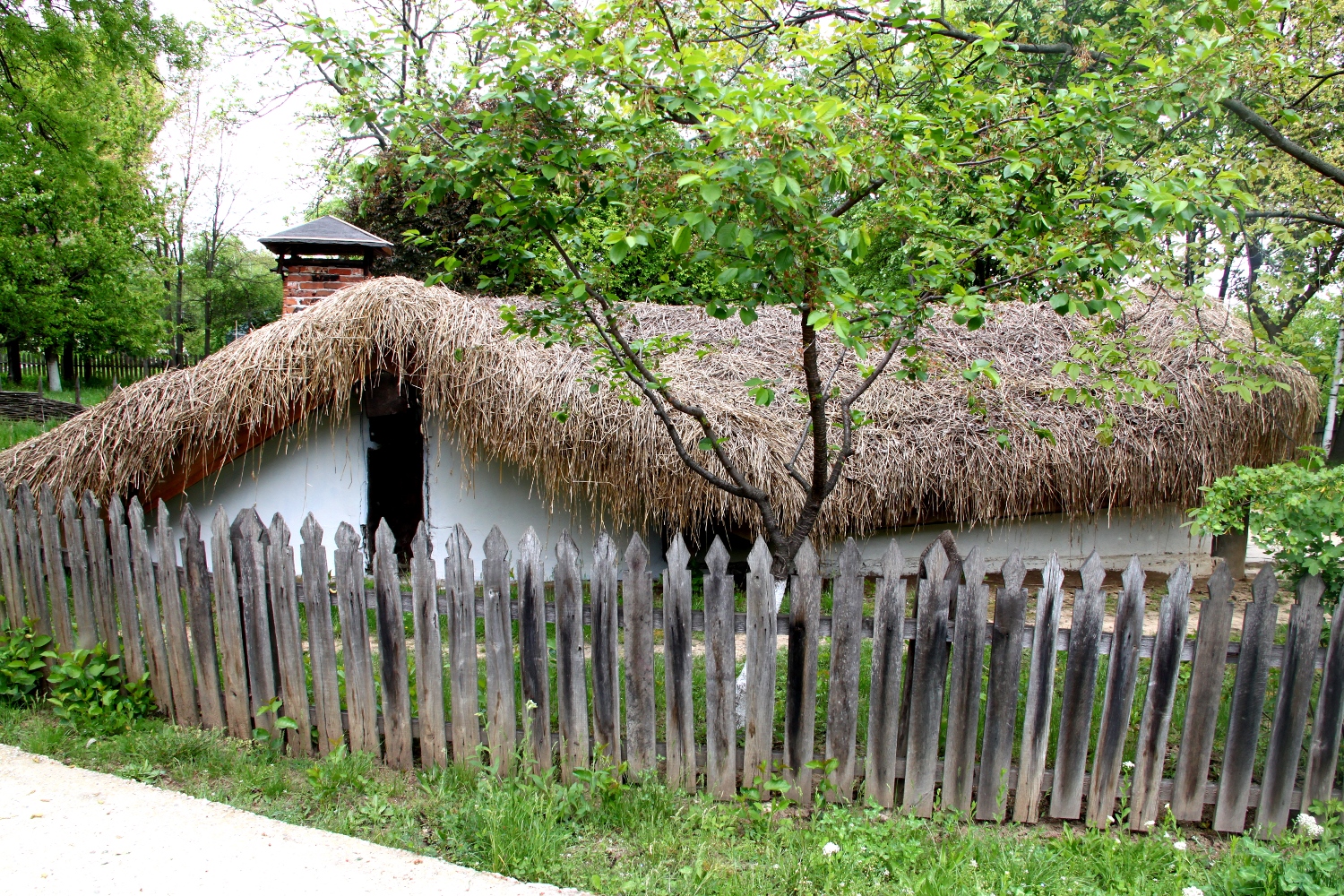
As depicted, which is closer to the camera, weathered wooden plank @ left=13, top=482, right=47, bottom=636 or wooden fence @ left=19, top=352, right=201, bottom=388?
weathered wooden plank @ left=13, top=482, right=47, bottom=636

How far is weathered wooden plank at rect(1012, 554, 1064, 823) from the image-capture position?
3223mm

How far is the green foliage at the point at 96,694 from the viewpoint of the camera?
406 centimetres

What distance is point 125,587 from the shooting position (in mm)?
4102

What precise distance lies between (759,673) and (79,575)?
367 cm

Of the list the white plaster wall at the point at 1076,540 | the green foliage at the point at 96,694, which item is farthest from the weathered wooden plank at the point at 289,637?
the white plaster wall at the point at 1076,540

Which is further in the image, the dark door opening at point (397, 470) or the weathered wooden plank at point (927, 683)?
the dark door opening at point (397, 470)

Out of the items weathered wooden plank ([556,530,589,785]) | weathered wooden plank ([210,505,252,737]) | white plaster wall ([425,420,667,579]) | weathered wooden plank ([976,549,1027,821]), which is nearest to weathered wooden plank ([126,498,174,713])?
weathered wooden plank ([210,505,252,737])

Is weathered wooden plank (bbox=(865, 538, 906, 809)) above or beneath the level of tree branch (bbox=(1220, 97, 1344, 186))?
beneath

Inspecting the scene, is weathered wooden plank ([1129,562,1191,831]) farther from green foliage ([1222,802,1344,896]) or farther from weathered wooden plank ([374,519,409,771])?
weathered wooden plank ([374,519,409,771])

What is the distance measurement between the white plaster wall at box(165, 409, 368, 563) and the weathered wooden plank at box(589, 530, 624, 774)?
396 cm

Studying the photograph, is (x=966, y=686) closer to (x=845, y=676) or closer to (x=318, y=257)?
(x=845, y=676)

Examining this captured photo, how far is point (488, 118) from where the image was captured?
296cm

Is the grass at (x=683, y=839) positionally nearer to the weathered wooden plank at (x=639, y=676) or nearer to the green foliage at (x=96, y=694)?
the weathered wooden plank at (x=639, y=676)

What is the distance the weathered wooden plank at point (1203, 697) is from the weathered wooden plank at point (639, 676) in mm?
2230
